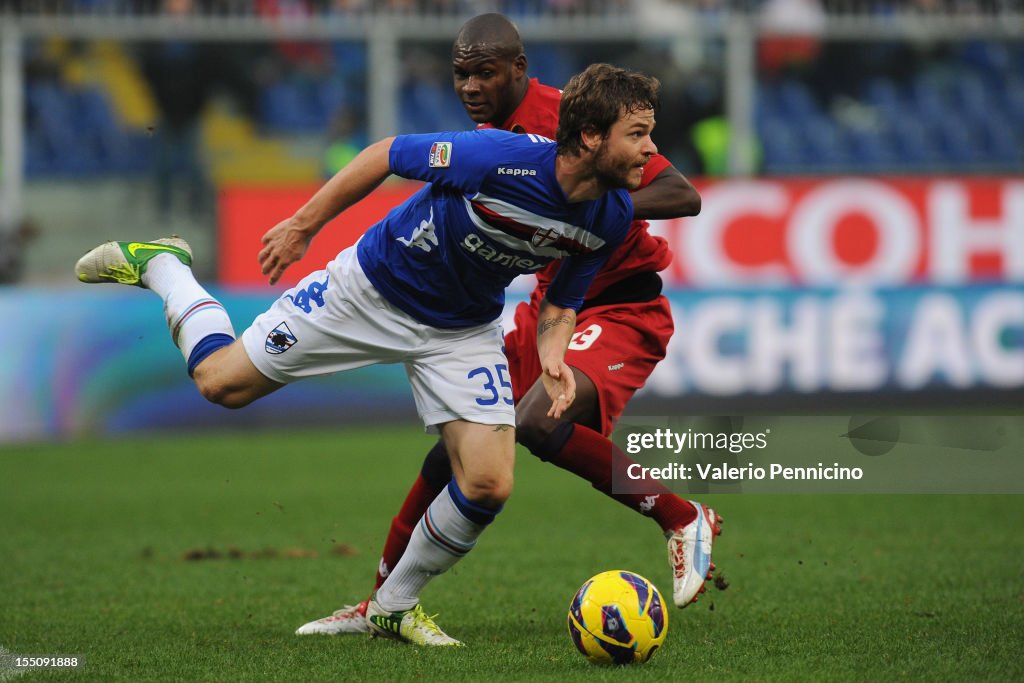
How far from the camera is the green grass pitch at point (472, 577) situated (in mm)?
4965

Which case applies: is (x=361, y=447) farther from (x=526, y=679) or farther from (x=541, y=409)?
(x=526, y=679)

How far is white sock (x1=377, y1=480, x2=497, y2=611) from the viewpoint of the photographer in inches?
209

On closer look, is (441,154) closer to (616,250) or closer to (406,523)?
(616,250)

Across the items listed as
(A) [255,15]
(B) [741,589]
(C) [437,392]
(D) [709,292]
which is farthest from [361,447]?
(C) [437,392]

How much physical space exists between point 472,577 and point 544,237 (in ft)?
8.12

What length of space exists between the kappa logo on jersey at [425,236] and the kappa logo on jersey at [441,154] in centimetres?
27

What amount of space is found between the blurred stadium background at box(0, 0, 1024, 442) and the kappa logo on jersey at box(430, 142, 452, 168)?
839cm

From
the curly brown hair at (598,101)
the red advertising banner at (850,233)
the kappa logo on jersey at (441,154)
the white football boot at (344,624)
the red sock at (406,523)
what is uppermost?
the curly brown hair at (598,101)

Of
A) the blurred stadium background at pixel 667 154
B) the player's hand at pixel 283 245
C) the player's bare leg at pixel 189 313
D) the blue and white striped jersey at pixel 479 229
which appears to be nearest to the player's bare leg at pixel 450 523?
the blue and white striped jersey at pixel 479 229

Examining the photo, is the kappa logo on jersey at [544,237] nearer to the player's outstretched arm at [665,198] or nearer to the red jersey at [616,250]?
the player's outstretched arm at [665,198]

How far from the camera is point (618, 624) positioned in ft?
16.0

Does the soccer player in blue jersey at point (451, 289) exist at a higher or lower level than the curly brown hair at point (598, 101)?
lower

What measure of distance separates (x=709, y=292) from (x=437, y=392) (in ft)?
27.3

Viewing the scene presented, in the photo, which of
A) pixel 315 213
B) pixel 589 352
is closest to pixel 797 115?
pixel 589 352
